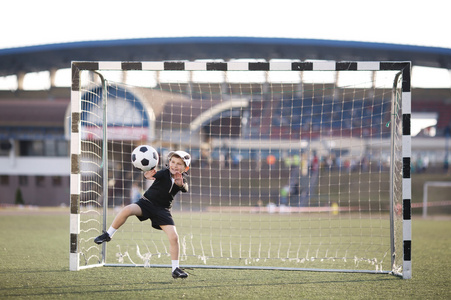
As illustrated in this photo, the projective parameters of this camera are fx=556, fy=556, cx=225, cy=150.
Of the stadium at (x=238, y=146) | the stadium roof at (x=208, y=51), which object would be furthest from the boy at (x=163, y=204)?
the stadium roof at (x=208, y=51)

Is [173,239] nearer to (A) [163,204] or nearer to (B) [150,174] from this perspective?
(A) [163,204]

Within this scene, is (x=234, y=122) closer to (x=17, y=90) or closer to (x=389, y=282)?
(x=17, y=90)

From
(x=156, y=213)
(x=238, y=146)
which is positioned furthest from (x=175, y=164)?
(x=238, y=146)

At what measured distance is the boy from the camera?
20.6 feet

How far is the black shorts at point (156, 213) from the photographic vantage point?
6293 millimetres

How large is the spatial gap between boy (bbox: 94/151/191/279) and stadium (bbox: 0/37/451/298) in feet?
3.21

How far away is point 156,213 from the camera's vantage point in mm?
6305

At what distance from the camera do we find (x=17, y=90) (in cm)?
4109

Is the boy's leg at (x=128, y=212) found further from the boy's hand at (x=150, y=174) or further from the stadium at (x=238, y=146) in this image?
the stadium at (x=238, y=146)

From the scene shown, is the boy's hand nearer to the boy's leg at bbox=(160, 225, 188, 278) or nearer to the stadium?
the boy's leg at bbox=(160, 225, 188, 278)

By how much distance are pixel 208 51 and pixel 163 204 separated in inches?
1314

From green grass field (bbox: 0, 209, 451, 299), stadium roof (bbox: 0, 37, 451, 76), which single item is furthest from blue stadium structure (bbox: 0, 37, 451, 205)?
green grass field (bbox: 0, 209, 451, 299)

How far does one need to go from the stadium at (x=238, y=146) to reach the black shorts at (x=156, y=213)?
1.06 metres

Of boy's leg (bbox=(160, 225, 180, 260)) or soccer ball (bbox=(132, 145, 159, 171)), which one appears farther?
soccer ball (bbox=(132, 145, 159, 171))
